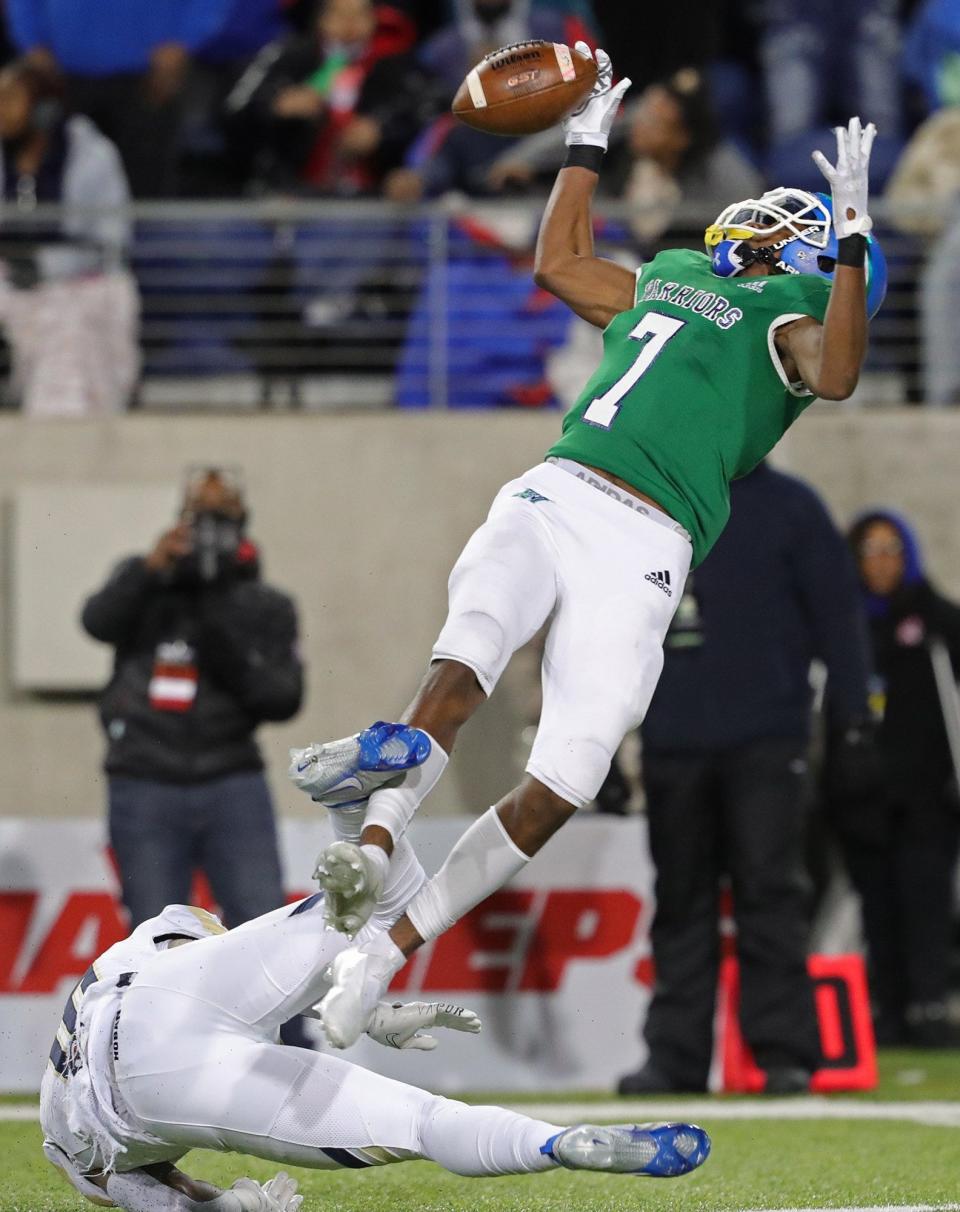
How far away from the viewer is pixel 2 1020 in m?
7.55

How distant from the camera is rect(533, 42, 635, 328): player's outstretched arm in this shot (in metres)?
5.51

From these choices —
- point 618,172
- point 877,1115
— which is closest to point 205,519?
point 877,1115

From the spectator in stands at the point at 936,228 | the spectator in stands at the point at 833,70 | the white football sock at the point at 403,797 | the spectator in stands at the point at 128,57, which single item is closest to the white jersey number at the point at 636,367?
the white football sock at the point at 403,797

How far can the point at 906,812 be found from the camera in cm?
877

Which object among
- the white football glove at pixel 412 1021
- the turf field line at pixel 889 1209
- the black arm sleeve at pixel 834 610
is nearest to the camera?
the white football glove at pixel 412 1021

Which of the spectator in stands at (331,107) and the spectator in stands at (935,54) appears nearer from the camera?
the spectator in stands at (331,107)

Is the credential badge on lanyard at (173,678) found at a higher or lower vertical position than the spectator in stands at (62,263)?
lower

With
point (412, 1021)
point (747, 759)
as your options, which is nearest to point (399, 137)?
point (747, 759)

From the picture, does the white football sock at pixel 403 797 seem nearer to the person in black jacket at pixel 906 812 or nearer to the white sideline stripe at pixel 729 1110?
the white sideline stripe at pixel 729 1110

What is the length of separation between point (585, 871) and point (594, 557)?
305 centimetres

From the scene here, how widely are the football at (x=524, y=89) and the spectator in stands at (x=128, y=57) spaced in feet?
16.8

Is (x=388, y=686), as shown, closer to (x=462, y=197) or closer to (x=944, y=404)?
(x=462, y=197)

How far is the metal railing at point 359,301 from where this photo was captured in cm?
962

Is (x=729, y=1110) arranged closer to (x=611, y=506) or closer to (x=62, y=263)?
(x=611, y=506)
